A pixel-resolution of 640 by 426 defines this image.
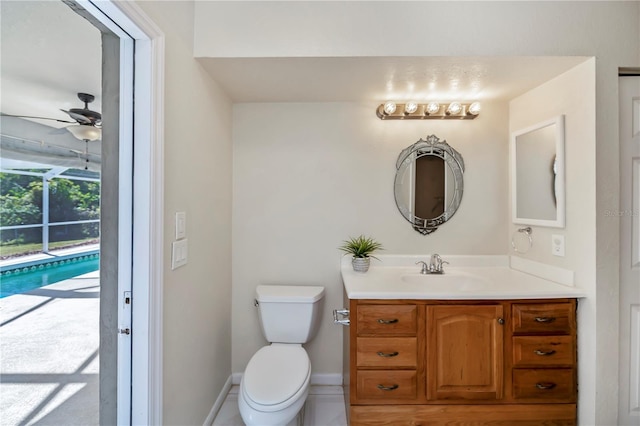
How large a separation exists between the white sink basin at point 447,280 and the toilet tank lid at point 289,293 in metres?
0.58

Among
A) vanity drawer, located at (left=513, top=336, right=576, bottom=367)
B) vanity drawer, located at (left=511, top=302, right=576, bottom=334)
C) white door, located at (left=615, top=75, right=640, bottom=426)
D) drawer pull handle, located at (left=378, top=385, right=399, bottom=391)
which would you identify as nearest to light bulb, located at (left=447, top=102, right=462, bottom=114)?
white door, located at (left=615, top=75, right=640, bottom=426)

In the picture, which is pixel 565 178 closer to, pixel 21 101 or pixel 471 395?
pixel 471 395

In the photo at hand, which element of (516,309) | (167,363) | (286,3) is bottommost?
(167,363)

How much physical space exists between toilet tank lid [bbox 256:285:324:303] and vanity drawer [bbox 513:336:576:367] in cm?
114

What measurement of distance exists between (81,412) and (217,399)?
3.44 feet

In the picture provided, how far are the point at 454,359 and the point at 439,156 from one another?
1333mm

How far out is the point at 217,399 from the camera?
1.92 metres

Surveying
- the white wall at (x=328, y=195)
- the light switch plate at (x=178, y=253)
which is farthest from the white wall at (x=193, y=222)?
the white wall at (x=328, y=195)

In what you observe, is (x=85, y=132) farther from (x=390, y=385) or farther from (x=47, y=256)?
(x=390, y=385)

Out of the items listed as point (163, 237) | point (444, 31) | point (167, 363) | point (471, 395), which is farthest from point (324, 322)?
point (444, 31)

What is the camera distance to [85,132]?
1.01 m

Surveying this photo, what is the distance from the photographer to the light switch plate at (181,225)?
4.57ft

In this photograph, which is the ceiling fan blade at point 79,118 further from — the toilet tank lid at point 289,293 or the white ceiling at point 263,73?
the toilet tank lid at point 289,293

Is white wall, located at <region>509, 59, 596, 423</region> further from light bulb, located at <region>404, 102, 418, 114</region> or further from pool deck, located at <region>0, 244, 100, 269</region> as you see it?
pool deck, located at <region>0, 244, 100, 269</region>
